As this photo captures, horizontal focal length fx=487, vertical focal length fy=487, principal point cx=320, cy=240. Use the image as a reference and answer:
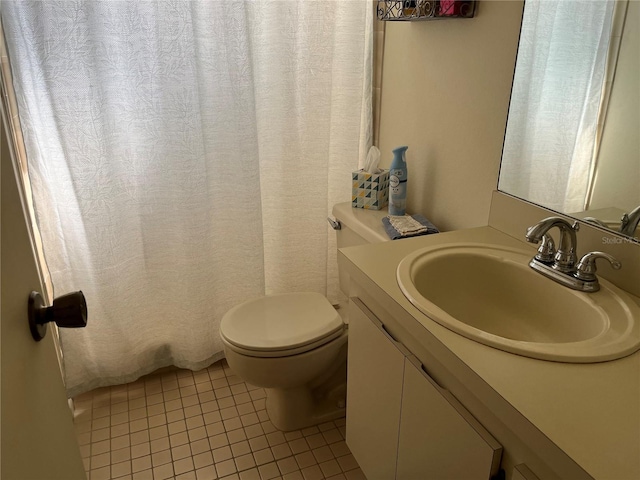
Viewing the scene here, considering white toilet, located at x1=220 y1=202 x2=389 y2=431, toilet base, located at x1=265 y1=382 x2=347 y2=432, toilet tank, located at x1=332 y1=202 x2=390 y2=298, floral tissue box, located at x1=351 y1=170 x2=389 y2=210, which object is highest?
floral tissue box, located at x1=351 y1=170 x2=389 y2=210

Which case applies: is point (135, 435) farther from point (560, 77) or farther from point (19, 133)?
point (560, 77)

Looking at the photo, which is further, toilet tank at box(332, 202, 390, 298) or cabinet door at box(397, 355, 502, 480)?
toilet tank at box(332, 202, 390, 298)

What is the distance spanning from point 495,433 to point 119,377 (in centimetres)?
162

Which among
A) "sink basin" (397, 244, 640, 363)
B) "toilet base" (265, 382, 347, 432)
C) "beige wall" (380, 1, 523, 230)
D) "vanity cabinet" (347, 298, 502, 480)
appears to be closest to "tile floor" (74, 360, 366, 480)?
"toilet base" (265, 382, 347, 432)

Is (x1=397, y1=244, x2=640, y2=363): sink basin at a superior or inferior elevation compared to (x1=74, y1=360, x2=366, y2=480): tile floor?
superior

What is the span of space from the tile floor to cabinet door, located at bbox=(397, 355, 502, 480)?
24.7 inches

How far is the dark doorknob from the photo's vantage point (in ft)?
2.26

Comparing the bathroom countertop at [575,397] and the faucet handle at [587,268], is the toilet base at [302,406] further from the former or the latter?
the faucet handle at [587,268]

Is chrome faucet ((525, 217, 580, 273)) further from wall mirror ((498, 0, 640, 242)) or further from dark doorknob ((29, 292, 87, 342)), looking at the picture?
dark doorknob ((29, 292, 87, 342))

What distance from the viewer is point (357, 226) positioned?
166cm

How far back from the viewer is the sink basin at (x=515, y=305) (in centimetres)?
84

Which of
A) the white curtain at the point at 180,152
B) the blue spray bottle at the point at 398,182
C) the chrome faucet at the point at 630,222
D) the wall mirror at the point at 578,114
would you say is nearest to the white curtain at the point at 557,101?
the wall mirror at the point at 578,114

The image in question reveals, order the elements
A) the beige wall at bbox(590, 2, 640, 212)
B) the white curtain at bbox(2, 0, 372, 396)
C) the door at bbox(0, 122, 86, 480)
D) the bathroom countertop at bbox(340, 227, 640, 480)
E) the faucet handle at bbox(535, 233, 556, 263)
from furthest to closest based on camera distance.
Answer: the white curtain at bbox(2, 0, 372, 396) → the faucet handle at bbox(535, 233, 556, 263) → the beige wall at bbox(590, 2, 640, 212) → the bathroom countertop at bbox(340, 227, 640, 480) → the door at bbox(0, 122, 86, 480)

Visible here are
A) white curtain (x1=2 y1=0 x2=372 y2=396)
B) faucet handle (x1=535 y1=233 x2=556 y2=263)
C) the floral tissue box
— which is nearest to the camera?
faucet handle (x1=535 y1=233 x2=556 y2=263)
